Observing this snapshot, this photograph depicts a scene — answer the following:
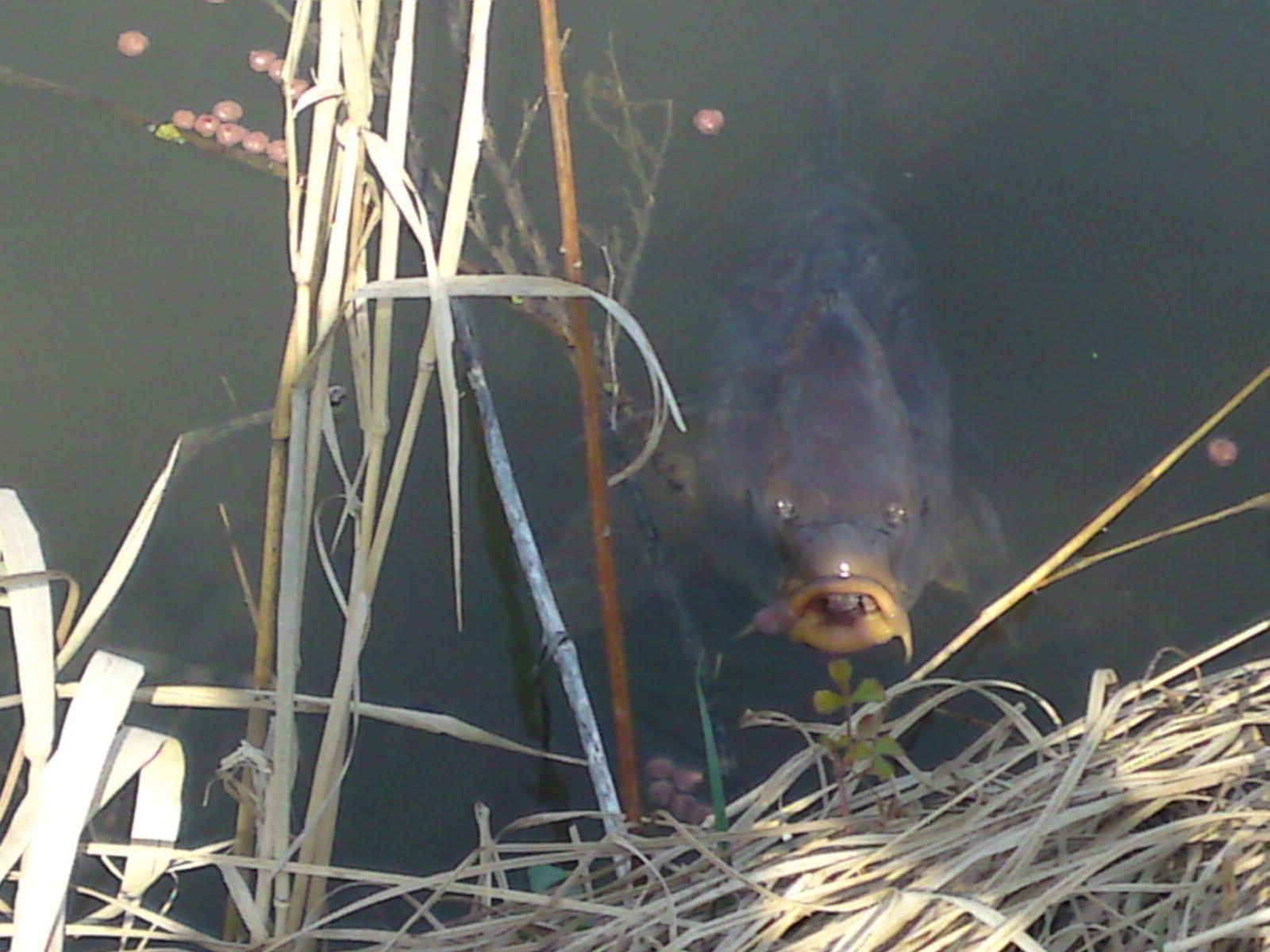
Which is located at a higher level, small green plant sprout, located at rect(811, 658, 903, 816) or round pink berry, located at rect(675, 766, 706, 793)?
small green plant sprout, located at rect(811, 658, 903, 816)

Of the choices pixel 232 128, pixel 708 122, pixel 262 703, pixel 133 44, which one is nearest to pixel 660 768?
pixel 262 703

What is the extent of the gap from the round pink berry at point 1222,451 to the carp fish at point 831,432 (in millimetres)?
524

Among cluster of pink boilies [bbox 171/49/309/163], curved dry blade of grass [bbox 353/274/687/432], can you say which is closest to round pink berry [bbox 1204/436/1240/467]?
curved dry blade of grass [bbox 353/274/687/432]

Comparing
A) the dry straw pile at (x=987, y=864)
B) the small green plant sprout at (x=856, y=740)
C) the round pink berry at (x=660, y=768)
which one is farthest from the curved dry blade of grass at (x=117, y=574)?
the round pink berry at (x=660, y=768)

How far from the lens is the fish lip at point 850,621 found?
109 inches

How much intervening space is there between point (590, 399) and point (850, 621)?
3.31 feet

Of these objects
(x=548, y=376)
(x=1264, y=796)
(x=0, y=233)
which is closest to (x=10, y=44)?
(x=0, y=233)

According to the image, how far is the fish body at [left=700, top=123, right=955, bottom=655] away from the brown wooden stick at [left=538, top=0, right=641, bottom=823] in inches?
29.1

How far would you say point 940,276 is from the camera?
12.1ft

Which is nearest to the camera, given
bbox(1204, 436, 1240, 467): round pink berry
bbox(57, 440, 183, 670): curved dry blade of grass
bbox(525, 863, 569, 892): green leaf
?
bbox(57, 440, 183, 670): curved dry blade of grass

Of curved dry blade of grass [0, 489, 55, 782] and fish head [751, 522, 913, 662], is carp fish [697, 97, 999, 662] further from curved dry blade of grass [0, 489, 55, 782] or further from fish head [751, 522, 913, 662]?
curved dry blade of grass [0, 489, 55, 782]

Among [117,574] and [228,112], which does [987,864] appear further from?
[228,112]

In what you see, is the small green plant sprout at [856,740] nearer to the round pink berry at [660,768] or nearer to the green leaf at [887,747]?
the green leaf at [887,747]

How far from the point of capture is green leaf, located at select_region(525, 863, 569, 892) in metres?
1.92
